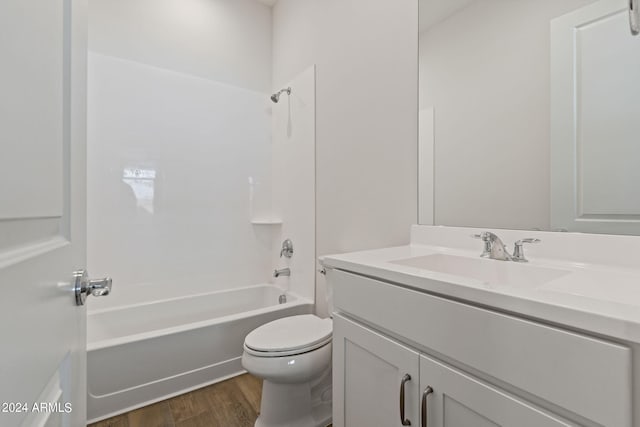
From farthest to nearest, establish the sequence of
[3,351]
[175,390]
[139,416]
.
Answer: [175,390], [139,416], [3,351]

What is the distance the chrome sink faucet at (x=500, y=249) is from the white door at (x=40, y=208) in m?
1.16

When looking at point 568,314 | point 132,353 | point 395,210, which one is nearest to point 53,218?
point 568,314

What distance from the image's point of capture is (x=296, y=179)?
230 centimetres

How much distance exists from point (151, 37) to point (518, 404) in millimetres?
2798

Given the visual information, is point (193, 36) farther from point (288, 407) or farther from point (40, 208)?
point (288, 407)

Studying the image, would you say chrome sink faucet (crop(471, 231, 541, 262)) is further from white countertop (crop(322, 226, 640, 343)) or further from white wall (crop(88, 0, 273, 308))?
white wall (crop(88, 0, 273, 308))

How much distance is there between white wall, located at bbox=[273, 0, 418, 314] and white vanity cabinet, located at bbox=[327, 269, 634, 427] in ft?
2.20

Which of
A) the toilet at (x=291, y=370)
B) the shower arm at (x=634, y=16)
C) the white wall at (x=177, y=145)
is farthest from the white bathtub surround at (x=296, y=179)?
the shower arm at (x=634, y=16)

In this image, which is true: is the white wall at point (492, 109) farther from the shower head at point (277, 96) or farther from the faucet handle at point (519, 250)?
the shower head at point (277, 96)

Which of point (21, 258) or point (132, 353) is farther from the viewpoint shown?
point (132, 353)

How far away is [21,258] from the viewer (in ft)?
1.03

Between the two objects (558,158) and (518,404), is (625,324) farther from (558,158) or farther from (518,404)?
(558,158)

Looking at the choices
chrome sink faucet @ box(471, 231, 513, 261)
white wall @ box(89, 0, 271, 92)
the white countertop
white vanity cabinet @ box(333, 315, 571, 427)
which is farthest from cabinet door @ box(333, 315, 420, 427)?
white wall @ box(89, 0, 271, 92)

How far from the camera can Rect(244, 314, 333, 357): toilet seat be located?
4.24ft
